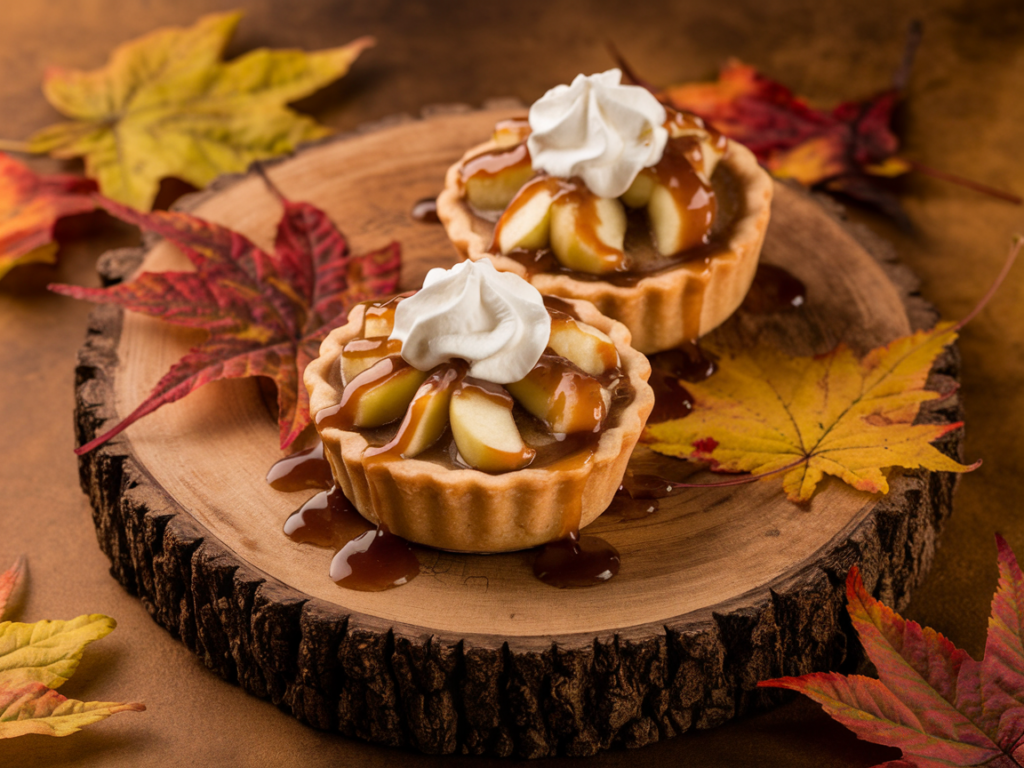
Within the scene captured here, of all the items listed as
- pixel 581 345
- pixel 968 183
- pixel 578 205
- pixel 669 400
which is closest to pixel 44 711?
pixel 581 345

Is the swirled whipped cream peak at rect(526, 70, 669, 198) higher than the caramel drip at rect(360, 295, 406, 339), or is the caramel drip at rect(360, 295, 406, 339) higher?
the swirled whipped cream peak at rect(526, 70, 669, 198)

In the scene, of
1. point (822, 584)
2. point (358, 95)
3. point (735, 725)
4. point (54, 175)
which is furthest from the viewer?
point (358, 95)

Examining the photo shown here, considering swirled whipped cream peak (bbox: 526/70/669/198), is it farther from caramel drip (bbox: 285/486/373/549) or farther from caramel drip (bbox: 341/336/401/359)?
caramel drip (bbox: 285/486/373/549)

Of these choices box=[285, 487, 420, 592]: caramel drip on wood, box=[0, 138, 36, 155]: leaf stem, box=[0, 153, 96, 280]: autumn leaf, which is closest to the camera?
box=[285, 487, 420, 592]: caramel drip on wood

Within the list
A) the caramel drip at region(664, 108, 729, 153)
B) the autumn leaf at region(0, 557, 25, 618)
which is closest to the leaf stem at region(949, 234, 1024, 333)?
the caramel drip at region(664, 108, 729, 153)

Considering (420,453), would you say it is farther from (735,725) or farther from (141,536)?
(735,725)

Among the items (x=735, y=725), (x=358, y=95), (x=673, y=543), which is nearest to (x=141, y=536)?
(x=673, y=543)

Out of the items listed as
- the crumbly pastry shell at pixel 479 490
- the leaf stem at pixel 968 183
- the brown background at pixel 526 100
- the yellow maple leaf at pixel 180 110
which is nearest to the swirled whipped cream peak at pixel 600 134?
the crumbly pastry shell at pixel 479 490
